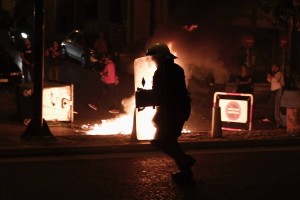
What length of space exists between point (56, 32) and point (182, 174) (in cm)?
2807

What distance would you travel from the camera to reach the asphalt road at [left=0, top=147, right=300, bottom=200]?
7.64 meters

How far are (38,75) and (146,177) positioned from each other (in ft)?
11.7

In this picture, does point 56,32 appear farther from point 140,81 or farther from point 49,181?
point 49,181

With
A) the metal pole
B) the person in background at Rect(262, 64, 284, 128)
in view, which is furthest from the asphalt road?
the person in background at Rect(262, 64, 284, 128)

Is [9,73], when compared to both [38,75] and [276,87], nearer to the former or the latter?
[38,75]

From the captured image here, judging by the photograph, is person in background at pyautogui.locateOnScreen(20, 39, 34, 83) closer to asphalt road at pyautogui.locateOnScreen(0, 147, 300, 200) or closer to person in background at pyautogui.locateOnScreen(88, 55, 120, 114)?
person in background at pyautogui.locateOnScreen(88, 55, 120, 114)

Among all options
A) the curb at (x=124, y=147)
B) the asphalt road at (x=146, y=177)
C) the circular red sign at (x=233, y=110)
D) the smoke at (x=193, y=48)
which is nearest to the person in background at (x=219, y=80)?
the smoke at (x=193, y=48)

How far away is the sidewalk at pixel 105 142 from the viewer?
10547mm

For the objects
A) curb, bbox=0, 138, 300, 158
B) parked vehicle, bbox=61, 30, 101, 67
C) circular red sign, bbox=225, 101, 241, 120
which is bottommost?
curb, bbox=0, 138, 300, 158

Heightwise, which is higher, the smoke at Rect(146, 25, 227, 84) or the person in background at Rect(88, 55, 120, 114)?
the smoke at Rect(146, 25, 227, 84)

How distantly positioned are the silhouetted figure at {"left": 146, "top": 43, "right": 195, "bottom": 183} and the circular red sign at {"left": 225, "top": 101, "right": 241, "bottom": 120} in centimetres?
551

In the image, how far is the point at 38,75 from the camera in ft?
36.8

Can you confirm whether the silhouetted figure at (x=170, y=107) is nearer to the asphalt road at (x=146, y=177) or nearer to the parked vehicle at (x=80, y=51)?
the asphalt road at (x=146, y=177)

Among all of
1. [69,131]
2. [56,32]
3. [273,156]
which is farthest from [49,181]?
[56,32]
